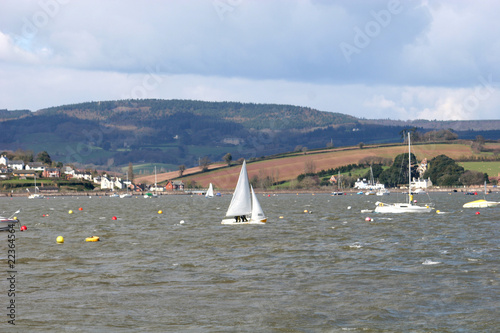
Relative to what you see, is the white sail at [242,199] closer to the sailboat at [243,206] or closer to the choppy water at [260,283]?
the sailboat at [243,206]

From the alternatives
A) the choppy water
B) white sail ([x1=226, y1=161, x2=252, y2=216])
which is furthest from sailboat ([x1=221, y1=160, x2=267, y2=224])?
the choppy water

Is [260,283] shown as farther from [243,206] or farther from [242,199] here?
[243,206]

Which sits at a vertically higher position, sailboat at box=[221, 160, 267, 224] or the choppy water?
sailboat at box=[221, 160, 267, 224]

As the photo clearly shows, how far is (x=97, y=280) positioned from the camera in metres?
35.0

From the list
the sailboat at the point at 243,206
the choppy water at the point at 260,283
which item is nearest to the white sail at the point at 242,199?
the sailboat at the point at 243,206

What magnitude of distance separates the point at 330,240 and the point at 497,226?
23.6 m

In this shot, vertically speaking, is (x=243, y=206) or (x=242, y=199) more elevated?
(x=242, y=199)

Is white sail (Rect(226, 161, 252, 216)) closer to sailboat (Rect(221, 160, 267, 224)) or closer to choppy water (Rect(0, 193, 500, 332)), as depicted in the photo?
sailboat (Rect(221, 160, 267, 224))

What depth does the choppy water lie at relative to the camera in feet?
83.8

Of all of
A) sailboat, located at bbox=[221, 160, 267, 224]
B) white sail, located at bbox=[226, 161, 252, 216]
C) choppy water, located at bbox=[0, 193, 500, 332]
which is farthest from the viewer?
sailboat, located at bbox=[221, 160, 267, 224]

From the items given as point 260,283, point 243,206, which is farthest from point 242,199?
point 260,283

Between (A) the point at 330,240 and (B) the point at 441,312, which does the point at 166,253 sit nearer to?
(A) the point at 330,240

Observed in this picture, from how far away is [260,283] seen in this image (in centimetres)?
3356

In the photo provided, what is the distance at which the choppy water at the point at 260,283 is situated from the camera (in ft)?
83.8
